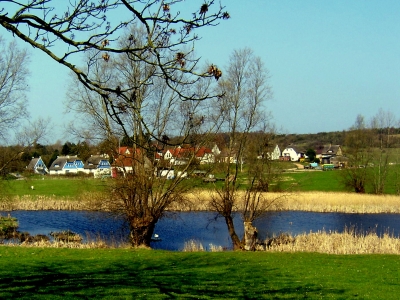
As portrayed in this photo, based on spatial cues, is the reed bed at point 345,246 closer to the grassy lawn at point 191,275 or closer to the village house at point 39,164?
the grassy lawn at point 191,275

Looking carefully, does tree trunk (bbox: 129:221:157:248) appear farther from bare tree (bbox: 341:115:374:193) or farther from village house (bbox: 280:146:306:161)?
village house (bbox: 280:146:306:161)

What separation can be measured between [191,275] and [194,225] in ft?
49.3

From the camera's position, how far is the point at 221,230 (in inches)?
941

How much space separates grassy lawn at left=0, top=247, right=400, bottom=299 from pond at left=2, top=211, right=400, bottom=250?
6310 millimetres

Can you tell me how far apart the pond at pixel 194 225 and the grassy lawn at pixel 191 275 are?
631 cm

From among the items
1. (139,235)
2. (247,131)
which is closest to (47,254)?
(139,235)

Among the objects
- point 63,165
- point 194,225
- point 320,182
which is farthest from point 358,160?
point 63,165

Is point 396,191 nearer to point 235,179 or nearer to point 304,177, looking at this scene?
point 304,177

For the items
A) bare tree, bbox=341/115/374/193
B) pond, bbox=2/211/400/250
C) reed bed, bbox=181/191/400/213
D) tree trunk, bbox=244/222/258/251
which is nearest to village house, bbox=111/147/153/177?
pond, bbox=2/211/400/250

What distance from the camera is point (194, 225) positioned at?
25250 millimetres

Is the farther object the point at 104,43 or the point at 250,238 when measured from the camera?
the point at 250,238

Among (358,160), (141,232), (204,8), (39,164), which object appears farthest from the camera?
(39,164)

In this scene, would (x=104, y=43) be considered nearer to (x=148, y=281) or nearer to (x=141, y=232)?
(x=148, y=281)

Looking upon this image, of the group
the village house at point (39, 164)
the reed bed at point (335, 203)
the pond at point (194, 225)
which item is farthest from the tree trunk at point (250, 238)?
the village house at point (39, 164)
